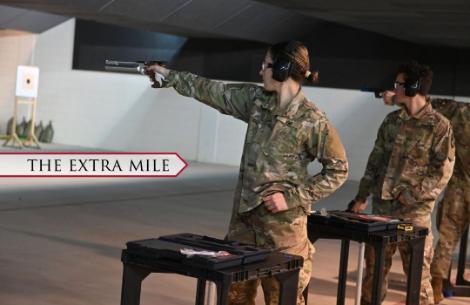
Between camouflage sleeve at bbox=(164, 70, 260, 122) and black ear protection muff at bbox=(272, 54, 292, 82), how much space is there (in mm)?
190

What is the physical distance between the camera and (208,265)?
2963 millimetres

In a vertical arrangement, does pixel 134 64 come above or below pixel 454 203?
above

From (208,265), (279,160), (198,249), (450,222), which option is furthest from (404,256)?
(208,265)

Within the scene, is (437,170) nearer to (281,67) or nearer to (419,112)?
(419,112)

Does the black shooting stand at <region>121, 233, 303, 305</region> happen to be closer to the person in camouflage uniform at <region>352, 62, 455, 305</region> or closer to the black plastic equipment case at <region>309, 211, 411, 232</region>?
the black plastic equipment case at <region>309, 211, 411, 232</region>

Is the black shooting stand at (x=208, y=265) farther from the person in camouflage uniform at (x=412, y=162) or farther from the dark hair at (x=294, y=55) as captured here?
the person in camouflage uniform at (x=412, y=162)

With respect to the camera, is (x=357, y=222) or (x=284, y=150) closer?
(x=284, y=150)

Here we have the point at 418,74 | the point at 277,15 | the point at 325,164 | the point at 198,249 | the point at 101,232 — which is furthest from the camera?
the point at 277,15

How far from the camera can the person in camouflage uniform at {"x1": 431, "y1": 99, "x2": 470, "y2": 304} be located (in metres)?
5.80

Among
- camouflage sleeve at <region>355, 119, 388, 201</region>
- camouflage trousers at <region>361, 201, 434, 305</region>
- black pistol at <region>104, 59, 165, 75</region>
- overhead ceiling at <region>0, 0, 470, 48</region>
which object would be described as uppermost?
overhead ceiling at <region>0, 0, 470, 48</region>

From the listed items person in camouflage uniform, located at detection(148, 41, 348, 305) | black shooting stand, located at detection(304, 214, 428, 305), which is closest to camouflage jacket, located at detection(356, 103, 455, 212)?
black shooting stand, located at detection(304, 214, 428, 305)

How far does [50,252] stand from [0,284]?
1.15 m

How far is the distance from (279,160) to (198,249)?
0.62m

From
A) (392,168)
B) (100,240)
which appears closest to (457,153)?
(392,168)
